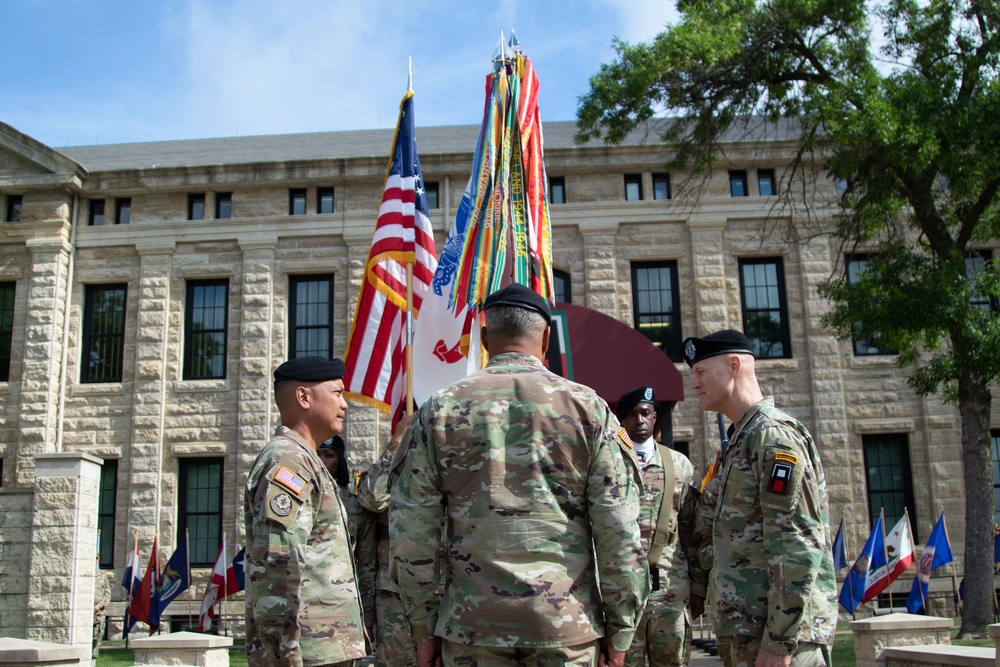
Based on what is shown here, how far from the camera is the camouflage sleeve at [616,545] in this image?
3391mm

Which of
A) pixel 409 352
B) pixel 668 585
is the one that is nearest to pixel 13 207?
pixel 409 352

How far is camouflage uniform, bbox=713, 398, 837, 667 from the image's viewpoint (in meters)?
3.90

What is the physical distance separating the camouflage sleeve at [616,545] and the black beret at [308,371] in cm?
172

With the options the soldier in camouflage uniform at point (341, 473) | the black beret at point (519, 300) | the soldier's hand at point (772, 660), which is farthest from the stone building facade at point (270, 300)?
the black beret at point (519, 300)

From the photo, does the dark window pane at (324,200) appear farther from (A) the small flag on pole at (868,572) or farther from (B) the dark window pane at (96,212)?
(A) the small flag on pole at (868,572)

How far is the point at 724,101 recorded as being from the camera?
1519 centimetres

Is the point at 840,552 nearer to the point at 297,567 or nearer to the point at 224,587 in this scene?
the point at 224,587

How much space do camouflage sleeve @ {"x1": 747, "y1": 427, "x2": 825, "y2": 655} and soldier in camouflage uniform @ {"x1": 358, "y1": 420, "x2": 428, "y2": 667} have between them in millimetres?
2390

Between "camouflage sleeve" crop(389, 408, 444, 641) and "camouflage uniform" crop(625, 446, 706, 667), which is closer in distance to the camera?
"camouflage sleeve" crop(389, 408, 444, 641)

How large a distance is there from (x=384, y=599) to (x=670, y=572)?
5.84 ft

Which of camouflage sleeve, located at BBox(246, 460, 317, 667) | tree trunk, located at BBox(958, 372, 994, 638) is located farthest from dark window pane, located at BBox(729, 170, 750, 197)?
camouflage sleeve, located at BBox(246, 460, 317, 667)

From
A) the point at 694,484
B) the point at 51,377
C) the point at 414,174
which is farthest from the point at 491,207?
the point at 51,377

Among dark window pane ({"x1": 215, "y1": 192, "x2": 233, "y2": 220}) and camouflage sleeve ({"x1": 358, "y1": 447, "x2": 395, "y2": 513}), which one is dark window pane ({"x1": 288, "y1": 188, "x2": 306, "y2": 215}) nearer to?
dark window pane ({"x1": 215, "y1": 192, "x2": 233, "y2": 220})

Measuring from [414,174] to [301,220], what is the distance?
9.55 metres
